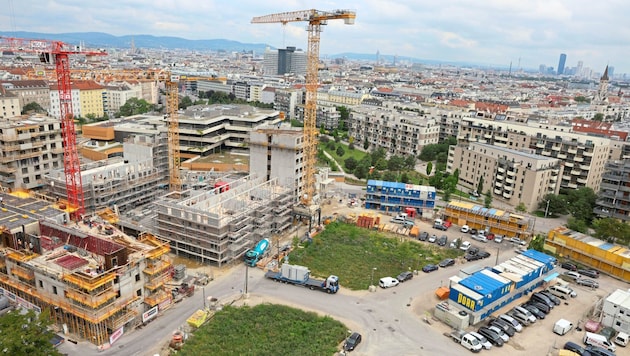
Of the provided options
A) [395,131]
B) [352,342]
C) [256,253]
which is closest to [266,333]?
[352,342]

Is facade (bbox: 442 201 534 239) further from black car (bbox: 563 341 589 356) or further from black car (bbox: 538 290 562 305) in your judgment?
black car (bbox: 563 341 589 356)

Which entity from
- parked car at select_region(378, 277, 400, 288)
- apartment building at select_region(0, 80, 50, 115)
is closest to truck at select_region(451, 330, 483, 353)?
parked car at select_region(378, 277, 400, 288)

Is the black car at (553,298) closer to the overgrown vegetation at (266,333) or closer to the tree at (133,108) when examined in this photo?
the overgrown vegetation at (266,333)

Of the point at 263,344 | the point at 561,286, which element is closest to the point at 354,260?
the point at 263,344

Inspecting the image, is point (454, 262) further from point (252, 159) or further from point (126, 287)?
point (126, 287)

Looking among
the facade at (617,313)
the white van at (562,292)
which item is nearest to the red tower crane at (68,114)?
the white van at (562,292)
